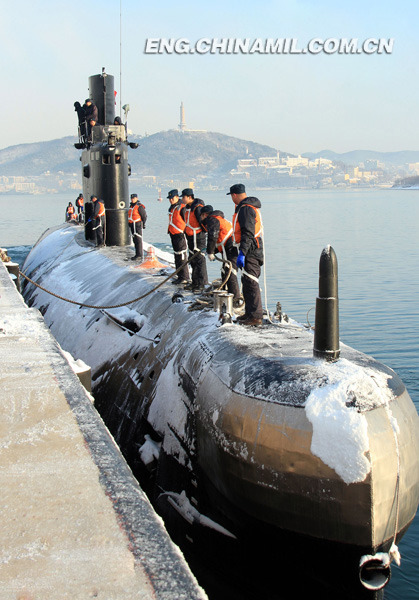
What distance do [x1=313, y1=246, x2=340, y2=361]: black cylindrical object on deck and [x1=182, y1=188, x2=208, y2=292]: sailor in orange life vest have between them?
190 inches

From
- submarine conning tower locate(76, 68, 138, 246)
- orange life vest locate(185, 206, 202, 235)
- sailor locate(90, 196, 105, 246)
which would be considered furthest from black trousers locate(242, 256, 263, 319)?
submarine conning tower locate(76, 68, 138, 246)

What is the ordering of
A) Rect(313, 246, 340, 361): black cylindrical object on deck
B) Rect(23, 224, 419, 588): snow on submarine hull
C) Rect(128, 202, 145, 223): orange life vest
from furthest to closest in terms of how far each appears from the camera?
Rect(128, 202, 145, 223): orange life vest
Rect(313, 246, 340, 361): black cylindrical object on deck
Rect(23, 224, 419, 588): snow on submarine hull

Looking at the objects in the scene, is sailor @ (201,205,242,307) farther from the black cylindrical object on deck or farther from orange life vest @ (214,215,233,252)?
the black cylindrical object on deck

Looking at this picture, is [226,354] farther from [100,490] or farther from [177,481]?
[100,490]

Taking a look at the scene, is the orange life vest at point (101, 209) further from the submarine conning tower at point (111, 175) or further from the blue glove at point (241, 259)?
the blue glove at point (241, 259)

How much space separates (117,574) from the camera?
11.0 ft

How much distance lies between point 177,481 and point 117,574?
4011mm

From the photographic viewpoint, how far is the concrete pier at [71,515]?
129 inches

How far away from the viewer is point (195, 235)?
11.5m

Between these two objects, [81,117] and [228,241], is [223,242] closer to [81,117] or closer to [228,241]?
A: [228,241]

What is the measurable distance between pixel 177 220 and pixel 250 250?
145 inches

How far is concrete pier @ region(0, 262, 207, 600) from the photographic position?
10.7ft

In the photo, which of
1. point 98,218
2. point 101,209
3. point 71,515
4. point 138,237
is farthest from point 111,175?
point 71,515

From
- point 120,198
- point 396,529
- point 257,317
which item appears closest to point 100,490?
point 396,529
